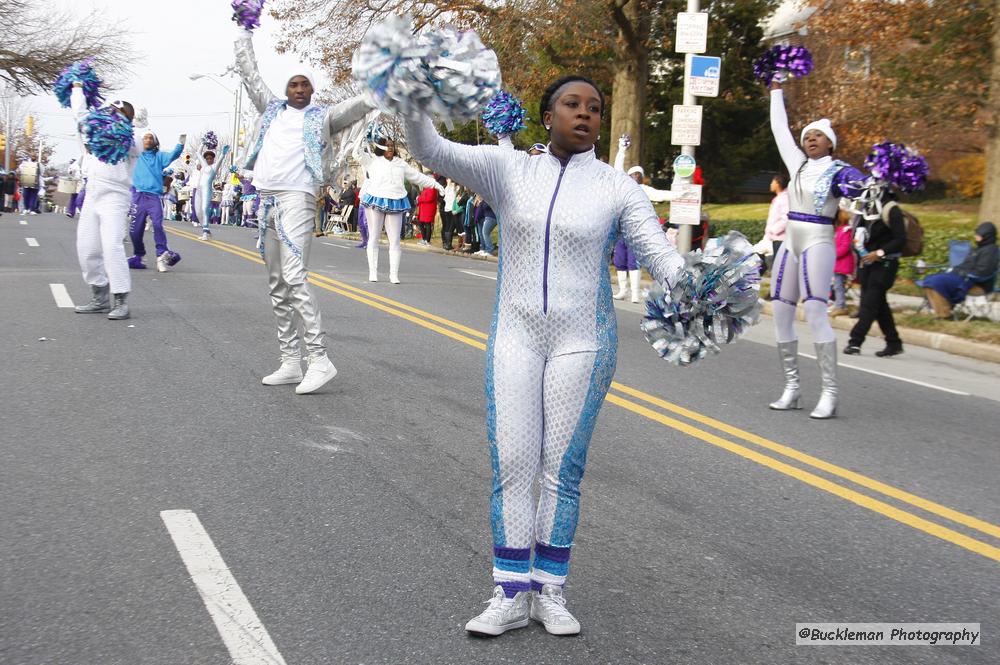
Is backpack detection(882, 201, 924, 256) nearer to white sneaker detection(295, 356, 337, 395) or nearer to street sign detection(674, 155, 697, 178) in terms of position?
street sign detection(674, 155, 697, 178)

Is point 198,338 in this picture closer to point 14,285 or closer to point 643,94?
point 14,285

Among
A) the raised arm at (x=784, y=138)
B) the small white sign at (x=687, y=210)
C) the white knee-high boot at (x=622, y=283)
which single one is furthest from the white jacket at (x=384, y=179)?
the raised arm at (x=784, y=138)

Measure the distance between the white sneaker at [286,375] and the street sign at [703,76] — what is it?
11.7 metres

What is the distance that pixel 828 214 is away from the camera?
26.0ft

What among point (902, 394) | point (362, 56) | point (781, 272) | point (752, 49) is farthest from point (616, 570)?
point (752, 49)

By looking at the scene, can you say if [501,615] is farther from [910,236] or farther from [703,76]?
[703,76]

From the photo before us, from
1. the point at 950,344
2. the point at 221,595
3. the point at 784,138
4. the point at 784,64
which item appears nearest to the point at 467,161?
the point at 221,595

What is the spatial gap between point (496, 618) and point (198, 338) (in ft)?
22.3

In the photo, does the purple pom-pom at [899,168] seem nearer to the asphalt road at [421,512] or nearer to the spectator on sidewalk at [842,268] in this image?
the asphalt road at [421,512]

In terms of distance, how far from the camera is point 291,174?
307 inches

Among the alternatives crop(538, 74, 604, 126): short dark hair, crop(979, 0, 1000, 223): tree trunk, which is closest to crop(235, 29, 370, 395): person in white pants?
crop(538, 74, 604, 126): short dark hair

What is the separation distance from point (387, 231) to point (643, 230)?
41.2 feet

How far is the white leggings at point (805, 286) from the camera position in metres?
7.94

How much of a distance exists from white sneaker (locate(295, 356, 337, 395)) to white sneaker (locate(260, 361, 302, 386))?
0.21m
